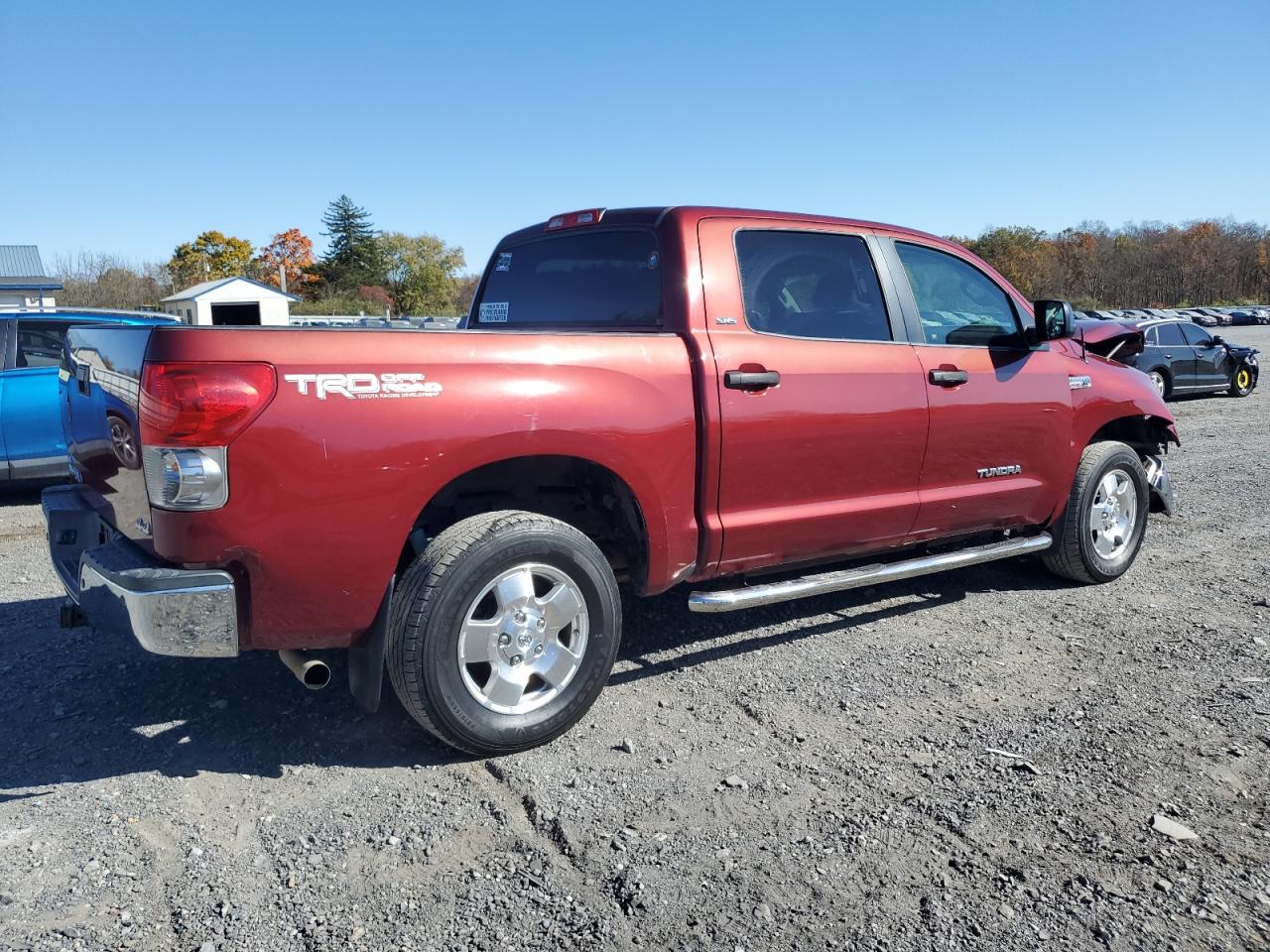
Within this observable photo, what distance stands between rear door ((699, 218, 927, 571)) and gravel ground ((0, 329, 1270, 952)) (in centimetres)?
67

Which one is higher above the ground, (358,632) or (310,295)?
(310,295)

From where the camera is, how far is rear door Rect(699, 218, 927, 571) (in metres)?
3.94

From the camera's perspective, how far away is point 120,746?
350 centimetres

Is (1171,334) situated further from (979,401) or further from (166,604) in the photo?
(166,604)

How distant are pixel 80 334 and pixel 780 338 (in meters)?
2.78

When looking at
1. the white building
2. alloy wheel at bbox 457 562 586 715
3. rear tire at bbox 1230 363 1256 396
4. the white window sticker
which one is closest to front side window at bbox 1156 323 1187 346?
rear tire at bbox 1230 363 1256 396

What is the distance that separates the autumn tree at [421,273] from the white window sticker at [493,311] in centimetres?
7692

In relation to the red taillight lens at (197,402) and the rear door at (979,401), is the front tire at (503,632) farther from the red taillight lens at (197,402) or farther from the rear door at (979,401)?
the rear door at (979,401)

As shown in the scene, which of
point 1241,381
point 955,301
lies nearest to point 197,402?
point 955,301

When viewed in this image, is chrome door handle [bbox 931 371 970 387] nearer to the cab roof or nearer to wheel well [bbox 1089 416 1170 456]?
the cab roof

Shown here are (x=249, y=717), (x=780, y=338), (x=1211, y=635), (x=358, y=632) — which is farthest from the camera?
(x=1211, y=635)

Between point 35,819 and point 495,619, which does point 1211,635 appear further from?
point 35,819

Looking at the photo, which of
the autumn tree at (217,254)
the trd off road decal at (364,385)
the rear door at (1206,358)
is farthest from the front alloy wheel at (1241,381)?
the autumn tree at (217,254)

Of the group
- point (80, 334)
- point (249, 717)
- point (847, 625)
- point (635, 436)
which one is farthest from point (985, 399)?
point (80, 334)
